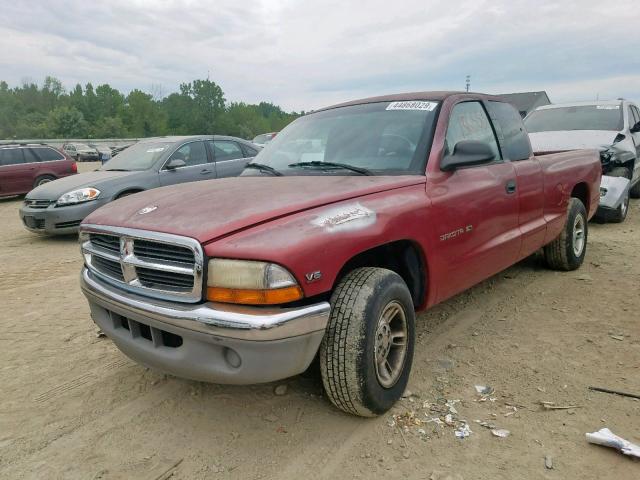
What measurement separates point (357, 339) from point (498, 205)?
70.1 inches

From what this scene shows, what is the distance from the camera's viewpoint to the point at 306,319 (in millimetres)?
2068

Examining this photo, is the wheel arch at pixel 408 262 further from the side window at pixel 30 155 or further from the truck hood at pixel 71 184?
the side window at pixel 30 155

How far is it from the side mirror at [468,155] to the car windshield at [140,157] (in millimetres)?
5852

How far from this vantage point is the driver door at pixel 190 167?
7520mm

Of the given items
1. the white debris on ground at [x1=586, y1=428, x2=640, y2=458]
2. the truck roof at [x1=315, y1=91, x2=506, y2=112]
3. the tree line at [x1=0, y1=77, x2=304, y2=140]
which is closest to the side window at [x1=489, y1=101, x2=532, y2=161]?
the truck roof at [x1=315, y1=91, x2=506, y2=112]

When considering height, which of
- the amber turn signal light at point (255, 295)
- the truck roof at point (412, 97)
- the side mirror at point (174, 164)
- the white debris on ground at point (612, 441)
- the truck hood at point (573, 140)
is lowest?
the white debris on ground at point (612, 441)

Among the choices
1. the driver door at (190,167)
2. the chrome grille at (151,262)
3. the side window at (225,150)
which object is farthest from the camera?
the side window at (225,150)

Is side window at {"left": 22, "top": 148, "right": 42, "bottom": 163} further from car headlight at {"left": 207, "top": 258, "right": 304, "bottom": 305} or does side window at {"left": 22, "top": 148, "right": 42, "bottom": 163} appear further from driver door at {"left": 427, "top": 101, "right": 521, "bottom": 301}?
car headlight at {"left": 207, "top": 258, "right": 304, "bottom": 305}

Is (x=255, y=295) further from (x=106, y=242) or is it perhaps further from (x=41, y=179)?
(x=41, y=179)

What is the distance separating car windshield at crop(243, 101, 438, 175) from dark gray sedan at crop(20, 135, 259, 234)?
4301 mm

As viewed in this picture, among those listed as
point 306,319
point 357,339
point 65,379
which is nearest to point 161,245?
point 306,319

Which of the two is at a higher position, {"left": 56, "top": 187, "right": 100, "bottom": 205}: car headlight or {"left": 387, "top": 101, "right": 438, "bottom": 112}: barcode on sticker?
{"left": 387, "top": 101, "right": 438, "bottom": 112}: barcode on sticker

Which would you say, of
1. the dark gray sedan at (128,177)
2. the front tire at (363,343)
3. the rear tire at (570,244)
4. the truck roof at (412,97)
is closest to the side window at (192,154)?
the dark gray sedan at (128,177)

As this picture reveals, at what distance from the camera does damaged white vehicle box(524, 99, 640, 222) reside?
275 inches
